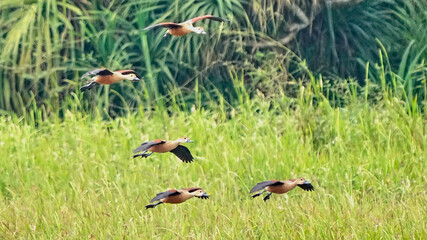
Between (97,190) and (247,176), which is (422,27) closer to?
(247,176)

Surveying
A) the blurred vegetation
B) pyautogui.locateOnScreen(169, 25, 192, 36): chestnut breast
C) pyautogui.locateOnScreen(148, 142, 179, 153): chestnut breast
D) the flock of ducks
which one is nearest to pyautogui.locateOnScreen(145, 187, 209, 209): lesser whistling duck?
the flock of ducks

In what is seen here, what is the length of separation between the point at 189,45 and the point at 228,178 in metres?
2.32

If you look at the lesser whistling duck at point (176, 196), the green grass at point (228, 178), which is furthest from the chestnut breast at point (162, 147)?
the green grass at point (228, 178)

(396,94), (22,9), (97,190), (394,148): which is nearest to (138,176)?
(97,190)

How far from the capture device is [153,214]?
3.68 meters

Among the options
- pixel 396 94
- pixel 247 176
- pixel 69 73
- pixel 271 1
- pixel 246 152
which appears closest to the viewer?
pixel 247 176

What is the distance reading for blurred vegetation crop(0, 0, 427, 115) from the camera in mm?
6285

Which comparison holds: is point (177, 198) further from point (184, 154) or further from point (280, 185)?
point (280, 185)

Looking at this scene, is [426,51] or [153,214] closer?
[153,214]

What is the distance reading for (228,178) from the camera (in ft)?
→ 13.7

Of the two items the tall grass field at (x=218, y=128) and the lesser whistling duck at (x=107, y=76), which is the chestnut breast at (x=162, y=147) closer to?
the lesser whistling duck at (x=107, y=76)

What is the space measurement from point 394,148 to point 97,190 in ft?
6.11

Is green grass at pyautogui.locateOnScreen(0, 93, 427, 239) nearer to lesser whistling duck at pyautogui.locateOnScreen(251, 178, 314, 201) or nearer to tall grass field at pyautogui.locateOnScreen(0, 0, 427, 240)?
tall grass field at pyautogui.locateOnScreen(0, 0, 427, 240)

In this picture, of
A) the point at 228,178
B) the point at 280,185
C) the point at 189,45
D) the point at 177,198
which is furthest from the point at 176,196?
the point at 189,45
